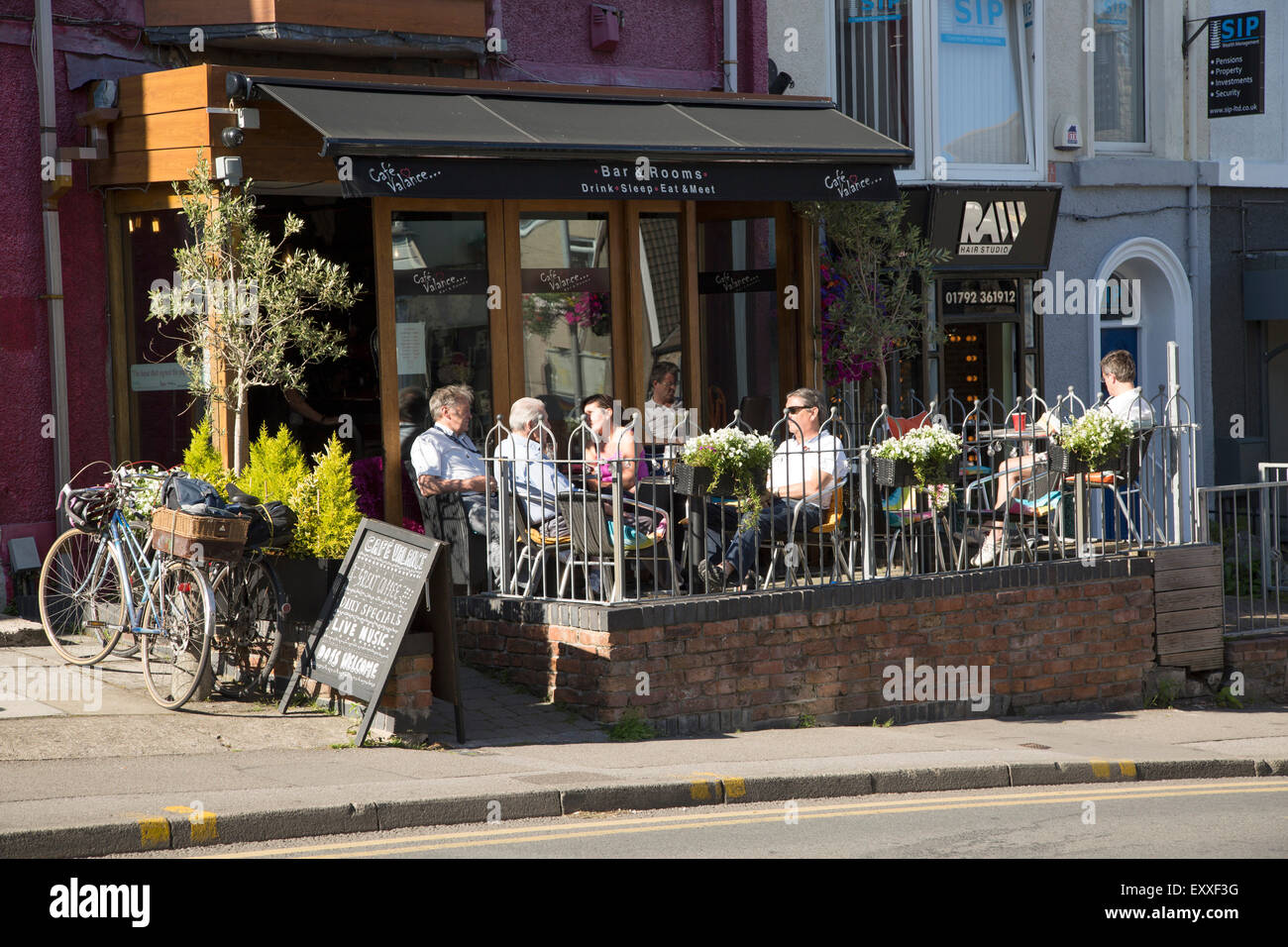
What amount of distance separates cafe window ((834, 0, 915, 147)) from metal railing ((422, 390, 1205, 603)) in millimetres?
5801

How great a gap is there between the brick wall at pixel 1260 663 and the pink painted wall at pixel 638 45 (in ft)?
21.9

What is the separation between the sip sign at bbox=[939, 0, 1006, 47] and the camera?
16750 millimetres

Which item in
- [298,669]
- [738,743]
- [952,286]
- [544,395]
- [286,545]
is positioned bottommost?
[738,743]

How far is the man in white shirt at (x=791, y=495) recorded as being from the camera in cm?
973

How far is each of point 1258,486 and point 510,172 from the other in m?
6.40

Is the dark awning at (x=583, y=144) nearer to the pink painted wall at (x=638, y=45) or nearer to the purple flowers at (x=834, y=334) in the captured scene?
the pink painted wall at (x=638, y=45)

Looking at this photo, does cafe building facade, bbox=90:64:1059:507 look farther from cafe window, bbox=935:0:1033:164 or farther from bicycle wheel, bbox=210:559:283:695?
cafe window, bbox=935:0:1033:164

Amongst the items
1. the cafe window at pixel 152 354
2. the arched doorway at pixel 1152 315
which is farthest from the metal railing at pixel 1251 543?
the cafe window at pixel 152 354

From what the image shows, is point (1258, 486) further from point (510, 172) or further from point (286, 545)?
point (286, 545)

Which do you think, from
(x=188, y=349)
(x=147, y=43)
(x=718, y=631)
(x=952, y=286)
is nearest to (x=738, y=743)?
(x=718, y=631)

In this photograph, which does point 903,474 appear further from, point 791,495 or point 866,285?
point 866,285

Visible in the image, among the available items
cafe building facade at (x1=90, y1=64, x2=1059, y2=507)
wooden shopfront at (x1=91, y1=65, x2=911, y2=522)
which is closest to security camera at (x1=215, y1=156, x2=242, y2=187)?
cafe building facade at (x1=90, y1=64, x2=1059, y2=507)

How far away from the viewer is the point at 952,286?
16.5 m

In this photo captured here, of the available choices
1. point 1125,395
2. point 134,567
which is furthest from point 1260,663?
point 134,567
